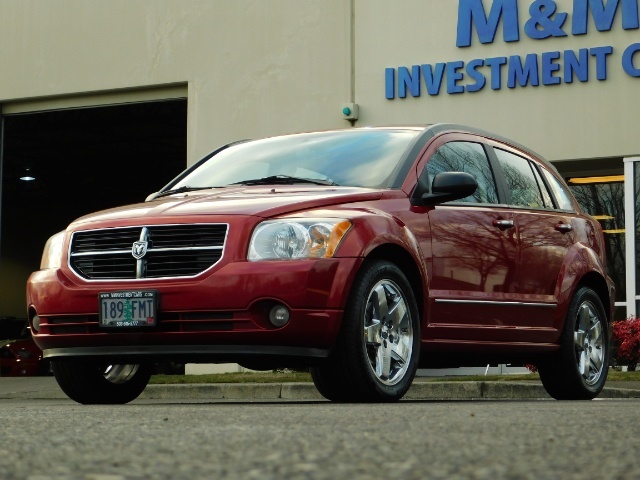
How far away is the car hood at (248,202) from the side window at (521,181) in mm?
1768

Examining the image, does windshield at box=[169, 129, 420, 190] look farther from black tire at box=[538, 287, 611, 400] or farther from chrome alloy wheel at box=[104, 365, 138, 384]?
black tire at box=[538, 287, 611, 400]

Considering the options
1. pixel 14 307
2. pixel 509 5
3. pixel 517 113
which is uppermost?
pixel 509 5

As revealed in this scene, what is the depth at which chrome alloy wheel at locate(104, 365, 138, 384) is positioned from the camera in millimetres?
8258

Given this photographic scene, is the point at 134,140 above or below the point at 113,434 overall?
above

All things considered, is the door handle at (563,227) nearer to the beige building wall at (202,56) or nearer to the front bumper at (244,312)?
the front bumper at (244,312)

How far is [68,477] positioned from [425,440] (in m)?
1.20

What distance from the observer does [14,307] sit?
42.2m

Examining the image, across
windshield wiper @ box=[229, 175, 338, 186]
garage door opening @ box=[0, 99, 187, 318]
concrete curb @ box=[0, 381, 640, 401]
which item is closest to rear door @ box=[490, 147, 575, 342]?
windshield wiper @ box=[229, 175, 338, 186]

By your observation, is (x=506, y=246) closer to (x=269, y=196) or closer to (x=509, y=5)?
(x=269, y=196)

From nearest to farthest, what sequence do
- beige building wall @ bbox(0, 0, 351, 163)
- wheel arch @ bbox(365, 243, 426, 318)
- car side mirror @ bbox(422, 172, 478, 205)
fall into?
wheel arch @ bbox(365, 243, 426, 318) → car side mirror @ bbox(422, 172, 478, 205) → beige building wall @ bbox(0, 0, 351, 163)

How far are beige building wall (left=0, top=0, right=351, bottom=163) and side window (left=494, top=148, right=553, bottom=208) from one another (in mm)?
9430

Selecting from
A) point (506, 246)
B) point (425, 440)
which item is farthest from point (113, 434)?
point (506, 246)

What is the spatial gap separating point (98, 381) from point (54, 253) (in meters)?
0.92

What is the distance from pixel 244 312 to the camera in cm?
676
